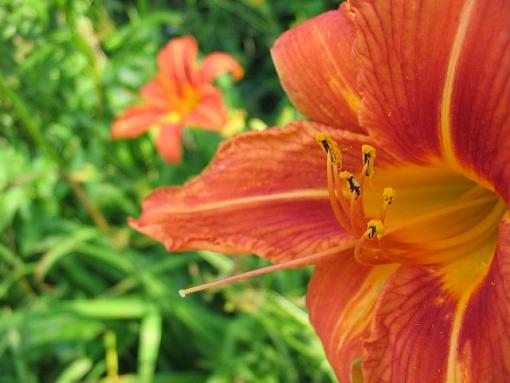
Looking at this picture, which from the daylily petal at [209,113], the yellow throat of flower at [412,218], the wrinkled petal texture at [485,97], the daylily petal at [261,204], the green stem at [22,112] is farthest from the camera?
the daylily petal at [209,113]

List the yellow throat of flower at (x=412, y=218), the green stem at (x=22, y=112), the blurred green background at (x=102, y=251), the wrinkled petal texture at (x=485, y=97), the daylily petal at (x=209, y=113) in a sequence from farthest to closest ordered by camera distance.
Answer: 1. the daylily petal at (x=209, y=113)
2. the blurred green background at (x=102, y=251)
3. the green stem at (x=22, y=112)
4. the yellow throat of flower at (x=412, y=218)
5. the wrinkled petal texture at (x=485, y=97)

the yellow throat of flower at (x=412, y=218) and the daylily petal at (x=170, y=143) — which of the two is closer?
the yellow throat of flower at (x=412, y=218)

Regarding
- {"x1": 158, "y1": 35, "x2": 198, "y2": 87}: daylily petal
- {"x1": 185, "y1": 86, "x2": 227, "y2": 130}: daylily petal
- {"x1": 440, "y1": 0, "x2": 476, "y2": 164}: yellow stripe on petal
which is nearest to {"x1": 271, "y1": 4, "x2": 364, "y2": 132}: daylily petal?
{"x1": 440, "y1": 0, "x2": 476, "y2": 164}: yellow stripe on petal

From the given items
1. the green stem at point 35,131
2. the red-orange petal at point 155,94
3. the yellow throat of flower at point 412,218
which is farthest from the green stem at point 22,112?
the yellow throat of flower at point 412,218

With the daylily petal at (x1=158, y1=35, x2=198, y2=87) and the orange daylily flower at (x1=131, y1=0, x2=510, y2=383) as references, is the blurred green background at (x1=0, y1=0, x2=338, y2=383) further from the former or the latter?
the orange daylily flower at (x1=131, y1=0, x2=510, y2=383)

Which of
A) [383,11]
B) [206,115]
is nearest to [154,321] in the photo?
[206,115]

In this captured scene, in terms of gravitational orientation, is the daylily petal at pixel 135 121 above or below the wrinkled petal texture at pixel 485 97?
below

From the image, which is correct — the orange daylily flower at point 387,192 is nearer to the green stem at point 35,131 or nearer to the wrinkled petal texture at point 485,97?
the wrinkled petal texture at point 485,97

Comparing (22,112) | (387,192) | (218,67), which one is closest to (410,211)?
(387,192)

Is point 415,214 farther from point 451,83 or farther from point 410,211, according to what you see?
point 451,83
